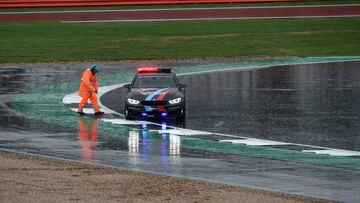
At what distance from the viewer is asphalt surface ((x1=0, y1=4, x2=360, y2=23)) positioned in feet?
210

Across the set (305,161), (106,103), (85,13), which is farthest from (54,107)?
(85,13)

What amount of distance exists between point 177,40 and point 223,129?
28.3 m

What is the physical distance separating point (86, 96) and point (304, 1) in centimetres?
4172

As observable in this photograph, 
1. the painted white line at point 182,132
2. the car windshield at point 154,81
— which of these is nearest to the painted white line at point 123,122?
the car windshield at point 154,81

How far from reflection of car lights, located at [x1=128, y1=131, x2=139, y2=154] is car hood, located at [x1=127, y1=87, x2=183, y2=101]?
2.40m

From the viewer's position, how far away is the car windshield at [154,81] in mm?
28891

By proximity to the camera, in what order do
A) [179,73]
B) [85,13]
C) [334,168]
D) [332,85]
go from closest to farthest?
[334,168], [332,85], [179,73], [85,13]

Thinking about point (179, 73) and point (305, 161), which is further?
point (179, 73)

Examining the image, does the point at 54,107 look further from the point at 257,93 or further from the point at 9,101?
the point at 257,93

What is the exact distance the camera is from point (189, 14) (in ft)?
214

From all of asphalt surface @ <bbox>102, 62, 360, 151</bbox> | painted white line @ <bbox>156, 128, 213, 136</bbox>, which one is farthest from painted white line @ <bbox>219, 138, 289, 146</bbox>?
painted white line @ <bbox>156, 128, 213, 136</bbox>

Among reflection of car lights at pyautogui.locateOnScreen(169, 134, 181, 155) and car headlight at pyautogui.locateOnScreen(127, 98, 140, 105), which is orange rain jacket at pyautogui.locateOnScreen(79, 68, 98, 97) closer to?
car headlight at pyautogui.locateOnScreen(127, 98, 140, 105)

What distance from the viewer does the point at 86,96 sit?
29406 millimetres

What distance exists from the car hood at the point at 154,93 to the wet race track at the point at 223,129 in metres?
0.70
